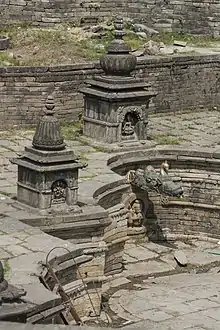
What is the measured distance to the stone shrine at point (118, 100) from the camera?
56.5 feet

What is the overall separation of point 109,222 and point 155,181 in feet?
8.29

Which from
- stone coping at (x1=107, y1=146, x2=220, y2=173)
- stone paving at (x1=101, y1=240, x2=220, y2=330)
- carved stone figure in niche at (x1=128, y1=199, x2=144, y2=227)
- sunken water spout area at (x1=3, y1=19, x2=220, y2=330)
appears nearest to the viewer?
sunken water spout area at (x1=3, y1=19, x2=220, y2=330)

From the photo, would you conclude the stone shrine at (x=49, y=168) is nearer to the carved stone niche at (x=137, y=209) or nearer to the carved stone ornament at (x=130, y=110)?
the carved stone niche at (x=137, y=209)

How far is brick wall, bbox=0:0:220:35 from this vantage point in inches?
1042

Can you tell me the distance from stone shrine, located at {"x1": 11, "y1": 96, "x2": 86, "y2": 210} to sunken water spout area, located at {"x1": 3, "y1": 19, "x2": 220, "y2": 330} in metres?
0.01

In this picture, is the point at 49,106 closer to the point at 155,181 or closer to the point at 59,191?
Result: the point at 59,191

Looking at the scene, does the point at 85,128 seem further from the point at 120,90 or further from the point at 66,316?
the point at 66,316

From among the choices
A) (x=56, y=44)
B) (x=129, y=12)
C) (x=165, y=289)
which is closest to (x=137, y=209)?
(x=165, y=289)

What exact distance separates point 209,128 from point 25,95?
3.59m

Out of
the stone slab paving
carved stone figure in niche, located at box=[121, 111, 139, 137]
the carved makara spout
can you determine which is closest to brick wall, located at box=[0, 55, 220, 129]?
carved stone figure in niche, located at box=[121, 111, 139, 137]

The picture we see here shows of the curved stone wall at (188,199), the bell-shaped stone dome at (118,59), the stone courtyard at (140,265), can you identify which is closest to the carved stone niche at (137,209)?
the curved stone wall at (188,199)

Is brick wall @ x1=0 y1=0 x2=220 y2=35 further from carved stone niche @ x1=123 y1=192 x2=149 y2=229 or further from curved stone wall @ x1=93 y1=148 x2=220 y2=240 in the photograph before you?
carved stone niche @ x1=123 y1=192 x2=149 y2=229

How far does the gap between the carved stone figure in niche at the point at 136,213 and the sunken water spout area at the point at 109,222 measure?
0.05 feet

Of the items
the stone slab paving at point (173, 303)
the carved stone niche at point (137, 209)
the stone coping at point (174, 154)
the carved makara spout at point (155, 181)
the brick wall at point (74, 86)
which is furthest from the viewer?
the brick wall at point (74, 86)
